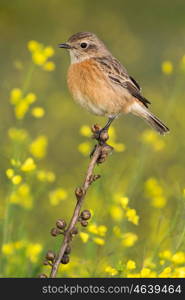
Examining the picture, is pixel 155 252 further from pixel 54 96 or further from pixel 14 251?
pixel 54 96

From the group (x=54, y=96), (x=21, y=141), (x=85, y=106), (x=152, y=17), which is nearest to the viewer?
(x=21, y=141)

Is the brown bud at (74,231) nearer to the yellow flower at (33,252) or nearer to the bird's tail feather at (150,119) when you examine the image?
the yellow flower at (33,252)

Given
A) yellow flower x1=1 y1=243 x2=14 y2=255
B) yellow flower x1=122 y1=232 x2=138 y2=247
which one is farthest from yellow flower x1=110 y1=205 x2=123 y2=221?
yellow flower x1=1 y1=243 x2=14 y2=255

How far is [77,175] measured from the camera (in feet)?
25.2

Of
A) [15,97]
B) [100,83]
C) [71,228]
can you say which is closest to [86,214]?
[71,228]

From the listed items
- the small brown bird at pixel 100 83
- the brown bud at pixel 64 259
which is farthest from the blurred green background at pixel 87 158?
the brown bud at pixel 64 259

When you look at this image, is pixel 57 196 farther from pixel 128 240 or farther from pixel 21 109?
pixel 128 240


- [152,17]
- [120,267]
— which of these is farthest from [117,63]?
[152,17]

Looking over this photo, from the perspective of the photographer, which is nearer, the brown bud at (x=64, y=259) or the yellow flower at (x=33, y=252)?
the brown bud at (x=64, y=259)

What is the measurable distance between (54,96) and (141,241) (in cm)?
318

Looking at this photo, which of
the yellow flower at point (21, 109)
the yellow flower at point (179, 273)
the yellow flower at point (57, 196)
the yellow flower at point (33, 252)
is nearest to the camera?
the yellow flower at point (179, 273)

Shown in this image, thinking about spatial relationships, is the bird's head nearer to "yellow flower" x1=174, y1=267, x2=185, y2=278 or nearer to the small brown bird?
the small brown bird

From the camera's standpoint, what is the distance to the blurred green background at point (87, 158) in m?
5.41

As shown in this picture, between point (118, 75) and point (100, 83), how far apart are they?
31cm
